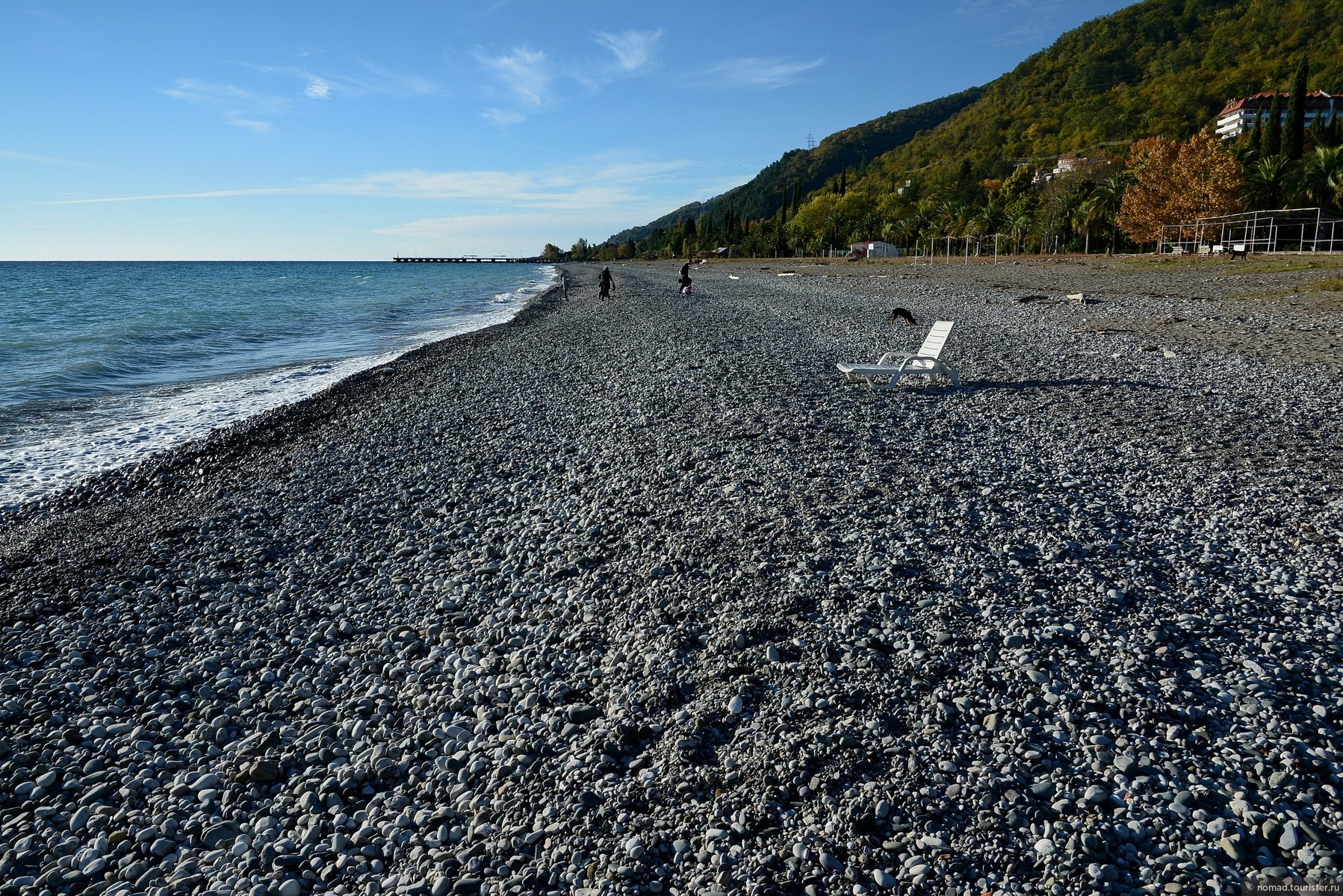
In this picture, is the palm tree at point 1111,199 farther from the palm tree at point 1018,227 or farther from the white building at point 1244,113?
the white building at point 1244,113

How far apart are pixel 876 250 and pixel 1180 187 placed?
33.2 metres

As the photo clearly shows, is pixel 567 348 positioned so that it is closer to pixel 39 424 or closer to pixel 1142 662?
pixel 39 424

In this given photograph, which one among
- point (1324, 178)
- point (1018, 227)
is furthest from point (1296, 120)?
point (1018, 227)

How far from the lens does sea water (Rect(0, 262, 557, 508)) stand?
10.9 meters

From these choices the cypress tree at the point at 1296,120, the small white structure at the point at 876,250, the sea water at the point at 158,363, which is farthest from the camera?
the small white structure at the point at 876,250

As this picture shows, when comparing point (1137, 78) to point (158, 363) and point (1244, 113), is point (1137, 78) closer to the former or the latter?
point (1244, 113)

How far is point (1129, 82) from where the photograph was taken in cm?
12788

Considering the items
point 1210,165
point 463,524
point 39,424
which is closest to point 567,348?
point 39,424

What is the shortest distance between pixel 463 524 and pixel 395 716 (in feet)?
9.08

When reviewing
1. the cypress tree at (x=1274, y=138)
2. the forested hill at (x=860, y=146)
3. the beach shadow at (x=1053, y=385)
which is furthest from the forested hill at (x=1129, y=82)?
the beach shadow at (x=1053, y=385)

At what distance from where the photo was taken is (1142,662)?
382 centimetres

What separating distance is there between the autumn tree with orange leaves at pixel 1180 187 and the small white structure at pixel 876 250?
29369 mm

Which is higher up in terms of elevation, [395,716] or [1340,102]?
[1340,102]

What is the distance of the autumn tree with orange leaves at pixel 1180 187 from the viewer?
4591cm
